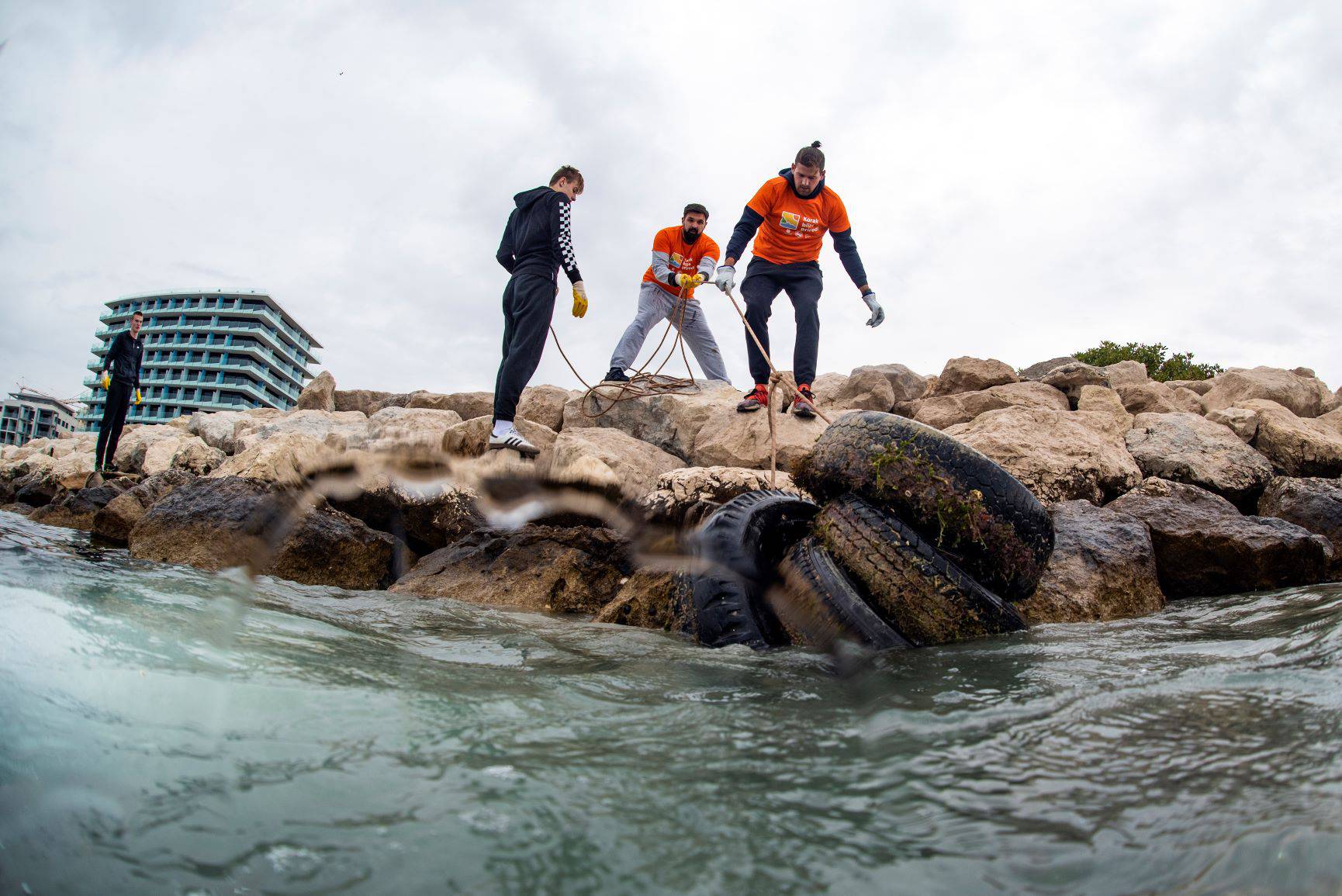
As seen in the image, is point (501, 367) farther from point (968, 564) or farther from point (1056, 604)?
point (1056, 604)

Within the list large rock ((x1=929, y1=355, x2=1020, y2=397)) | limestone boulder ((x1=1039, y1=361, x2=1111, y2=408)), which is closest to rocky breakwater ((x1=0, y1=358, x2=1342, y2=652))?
limestone boulder ((x1=1039, y1=361, x2=1111, y2=408))

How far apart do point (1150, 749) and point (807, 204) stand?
5783 millimetres

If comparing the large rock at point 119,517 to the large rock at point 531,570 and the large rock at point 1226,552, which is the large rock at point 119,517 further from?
the large rock at point 1226,552

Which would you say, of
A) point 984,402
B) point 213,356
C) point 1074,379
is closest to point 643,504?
point 984,402

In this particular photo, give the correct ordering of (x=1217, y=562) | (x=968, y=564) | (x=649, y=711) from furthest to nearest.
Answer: (x=1217, y=562), (x=968, y=564), (x=649, y=711)

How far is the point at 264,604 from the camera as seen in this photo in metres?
3.46

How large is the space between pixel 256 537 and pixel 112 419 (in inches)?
283

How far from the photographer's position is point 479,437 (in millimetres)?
5926

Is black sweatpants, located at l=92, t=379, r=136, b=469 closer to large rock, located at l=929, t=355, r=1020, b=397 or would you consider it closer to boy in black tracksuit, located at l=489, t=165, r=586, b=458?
boy in black tracksuit, located at l=489, t=165, r=586, b=458

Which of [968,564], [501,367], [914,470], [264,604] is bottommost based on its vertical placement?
[264,604]

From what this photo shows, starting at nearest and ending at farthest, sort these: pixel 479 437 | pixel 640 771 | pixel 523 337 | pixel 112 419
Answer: pixel 640 771, pixel 523 337, pixel 479 437, pixel 112 419

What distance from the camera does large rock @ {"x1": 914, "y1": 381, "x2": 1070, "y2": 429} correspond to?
27.9 feet

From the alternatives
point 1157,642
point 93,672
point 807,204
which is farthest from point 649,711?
point 807,204

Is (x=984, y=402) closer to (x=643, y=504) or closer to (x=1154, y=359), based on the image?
(x=643, y=504)
